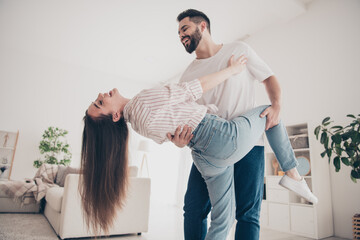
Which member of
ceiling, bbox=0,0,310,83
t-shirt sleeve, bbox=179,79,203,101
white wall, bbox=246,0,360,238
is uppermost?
ceiling, bbox=0,0,310,83

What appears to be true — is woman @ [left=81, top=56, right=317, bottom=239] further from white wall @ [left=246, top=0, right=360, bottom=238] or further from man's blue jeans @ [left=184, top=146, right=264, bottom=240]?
white wall @ [left=246, top=0, right=360, bottom=238]

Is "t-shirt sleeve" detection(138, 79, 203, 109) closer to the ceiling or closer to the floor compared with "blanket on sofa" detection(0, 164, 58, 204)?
closer to the ceiling

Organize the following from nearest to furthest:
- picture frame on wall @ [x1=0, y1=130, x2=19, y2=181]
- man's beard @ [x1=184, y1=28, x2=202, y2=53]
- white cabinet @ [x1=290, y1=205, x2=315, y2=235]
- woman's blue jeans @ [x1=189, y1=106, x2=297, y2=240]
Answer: woman's blue jeans @ [x1=189, y1=106, x2=297, y2=240] → man's beard @ [x1=184, y1=28, x2=202, y2=53] → white cabinet @ [x1=290, y1=205, x2=315, y2=235] → picture frame on wall @ [x1=0, y1=130, x2=19, y2=181]

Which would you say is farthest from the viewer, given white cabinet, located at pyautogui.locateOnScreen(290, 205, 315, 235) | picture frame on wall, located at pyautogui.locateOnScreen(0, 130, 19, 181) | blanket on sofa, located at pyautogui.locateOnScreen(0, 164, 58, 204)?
picture frame on wall, located at pyautogui.locateOnScreen(0, 130, 19, 181)

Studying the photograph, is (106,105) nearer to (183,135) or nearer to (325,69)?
(183,135)

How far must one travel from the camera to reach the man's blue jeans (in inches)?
44.6

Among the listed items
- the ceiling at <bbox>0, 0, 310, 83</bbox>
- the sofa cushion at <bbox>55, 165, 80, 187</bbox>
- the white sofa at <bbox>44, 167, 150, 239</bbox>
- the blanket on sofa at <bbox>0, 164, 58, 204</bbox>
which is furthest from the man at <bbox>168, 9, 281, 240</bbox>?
the sofa cushion at <bbox>55, 165, 80, 187</bbox>

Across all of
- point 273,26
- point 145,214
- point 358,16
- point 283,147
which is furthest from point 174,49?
point 283,147

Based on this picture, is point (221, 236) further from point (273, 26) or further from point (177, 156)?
point (177, 156)

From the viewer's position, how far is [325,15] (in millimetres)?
3545

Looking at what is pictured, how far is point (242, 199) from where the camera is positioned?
3.81 feet

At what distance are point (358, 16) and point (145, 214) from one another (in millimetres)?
3543

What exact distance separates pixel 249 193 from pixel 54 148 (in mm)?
5222

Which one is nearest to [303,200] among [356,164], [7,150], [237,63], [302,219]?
[302,219]
